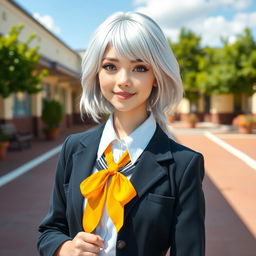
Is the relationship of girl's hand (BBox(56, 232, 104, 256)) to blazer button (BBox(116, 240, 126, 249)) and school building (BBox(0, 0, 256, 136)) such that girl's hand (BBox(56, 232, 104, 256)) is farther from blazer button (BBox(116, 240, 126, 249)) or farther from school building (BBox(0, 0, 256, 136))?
school building (BBox(0, 0, 256, 136))

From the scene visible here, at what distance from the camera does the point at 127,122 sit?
1.51 metres

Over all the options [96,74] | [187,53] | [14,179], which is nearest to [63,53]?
[187,53]

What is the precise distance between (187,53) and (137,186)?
26.7 m

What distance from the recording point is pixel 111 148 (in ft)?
4.82

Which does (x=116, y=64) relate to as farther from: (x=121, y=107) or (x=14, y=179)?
(x=14, y=179)

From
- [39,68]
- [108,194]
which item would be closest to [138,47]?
[108,194]

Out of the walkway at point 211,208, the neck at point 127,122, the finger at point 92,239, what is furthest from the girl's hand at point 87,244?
the walkway at point 211,208

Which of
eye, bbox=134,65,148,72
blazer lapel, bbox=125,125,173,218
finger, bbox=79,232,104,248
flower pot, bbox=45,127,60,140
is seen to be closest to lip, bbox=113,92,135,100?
eye, bbox=134,65,148,72

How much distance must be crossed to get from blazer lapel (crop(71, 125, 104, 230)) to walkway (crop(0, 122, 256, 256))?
8.84 ft

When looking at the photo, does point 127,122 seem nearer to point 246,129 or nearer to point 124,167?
point 124,167

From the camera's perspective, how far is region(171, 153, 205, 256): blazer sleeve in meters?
1.28

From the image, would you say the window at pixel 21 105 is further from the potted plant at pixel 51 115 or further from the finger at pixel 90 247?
the finger at pixel 90 247

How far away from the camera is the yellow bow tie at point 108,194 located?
1.28 m

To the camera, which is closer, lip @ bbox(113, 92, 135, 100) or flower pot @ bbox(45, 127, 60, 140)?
lip @ bbox(113, 92, 135, 100)
